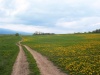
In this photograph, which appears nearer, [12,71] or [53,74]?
[53,74]

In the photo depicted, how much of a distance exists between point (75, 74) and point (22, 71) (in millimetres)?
5341

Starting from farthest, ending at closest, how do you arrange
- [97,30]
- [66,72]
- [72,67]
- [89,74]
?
[97,30]
[72,67]
[66,72]
[89,74]

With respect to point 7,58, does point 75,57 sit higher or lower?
higher

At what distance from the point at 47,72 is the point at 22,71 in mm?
2673

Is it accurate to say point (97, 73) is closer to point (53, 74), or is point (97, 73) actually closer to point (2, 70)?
point (53, 74)

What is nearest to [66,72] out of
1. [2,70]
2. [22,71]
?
[22,71]

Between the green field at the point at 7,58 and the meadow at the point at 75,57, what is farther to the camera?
the green field at the point at 7,58

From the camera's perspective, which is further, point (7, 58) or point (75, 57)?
point (7, 58)

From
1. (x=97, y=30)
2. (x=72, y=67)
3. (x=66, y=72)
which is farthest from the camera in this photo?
(x=97, y=30)

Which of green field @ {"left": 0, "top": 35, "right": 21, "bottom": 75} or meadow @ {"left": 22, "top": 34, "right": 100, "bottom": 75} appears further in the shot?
green field @ {"left": 0, "top": 35, "right": 21, "bottom": 75}

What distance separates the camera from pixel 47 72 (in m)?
22.1

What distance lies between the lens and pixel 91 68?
2322 centimetres

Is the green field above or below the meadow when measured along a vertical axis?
below

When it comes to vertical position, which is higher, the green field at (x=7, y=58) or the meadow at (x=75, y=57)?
the meadow at (x=75, y=57)
